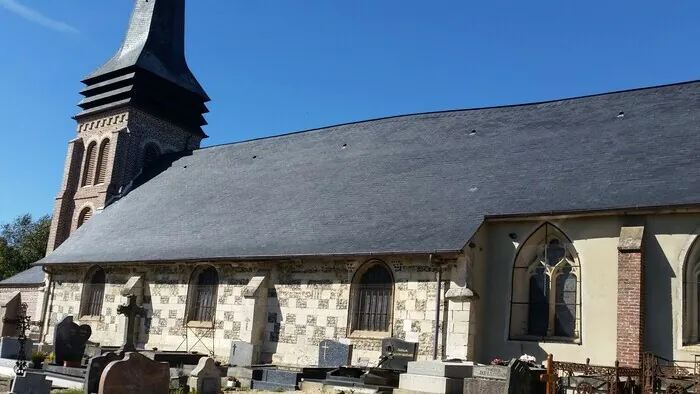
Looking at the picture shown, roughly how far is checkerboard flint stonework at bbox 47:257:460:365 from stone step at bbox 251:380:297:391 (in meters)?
2.35

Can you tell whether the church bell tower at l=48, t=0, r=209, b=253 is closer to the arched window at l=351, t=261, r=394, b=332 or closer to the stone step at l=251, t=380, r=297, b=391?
the arched window at l=351, t=261, r=394, b=332

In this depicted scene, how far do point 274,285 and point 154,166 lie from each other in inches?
488

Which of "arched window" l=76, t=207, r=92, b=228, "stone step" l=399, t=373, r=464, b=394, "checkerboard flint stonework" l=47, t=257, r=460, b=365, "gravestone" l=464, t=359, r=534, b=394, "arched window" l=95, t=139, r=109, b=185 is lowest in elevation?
"stone step" l=399, t=373, r=464, b=394

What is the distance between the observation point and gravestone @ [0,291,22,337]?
2484cm

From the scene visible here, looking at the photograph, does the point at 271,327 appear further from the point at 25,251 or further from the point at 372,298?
the point at 25,251

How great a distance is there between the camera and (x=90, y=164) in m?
28.0

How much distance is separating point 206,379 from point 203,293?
642cm

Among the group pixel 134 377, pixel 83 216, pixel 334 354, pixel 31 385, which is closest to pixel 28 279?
pixel 83 216

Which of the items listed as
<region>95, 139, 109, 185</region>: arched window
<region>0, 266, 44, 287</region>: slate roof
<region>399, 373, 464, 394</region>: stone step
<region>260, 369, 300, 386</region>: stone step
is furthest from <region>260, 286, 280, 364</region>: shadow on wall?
<region>95, 139, 109, 185</region>: arched window

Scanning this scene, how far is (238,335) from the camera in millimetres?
16922

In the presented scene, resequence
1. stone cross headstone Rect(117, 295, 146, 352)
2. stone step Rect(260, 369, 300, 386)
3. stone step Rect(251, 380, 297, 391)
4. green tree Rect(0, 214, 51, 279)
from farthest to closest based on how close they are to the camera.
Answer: green tree Rect(0, 214, 51, 279) → stone cross headstone Rect(117, 295, 146, 352) → stone step Rect(260, 369, 300, 386) → stone step Rect(251, 380, 297, 391)

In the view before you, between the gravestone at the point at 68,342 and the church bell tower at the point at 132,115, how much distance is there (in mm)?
10385

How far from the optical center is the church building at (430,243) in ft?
41.8

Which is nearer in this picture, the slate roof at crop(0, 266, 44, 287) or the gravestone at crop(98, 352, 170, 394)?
the gravestone at crop(98, 352, 170, 394)
